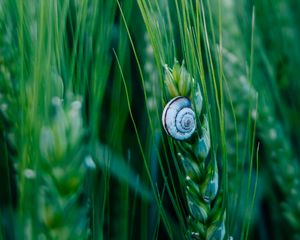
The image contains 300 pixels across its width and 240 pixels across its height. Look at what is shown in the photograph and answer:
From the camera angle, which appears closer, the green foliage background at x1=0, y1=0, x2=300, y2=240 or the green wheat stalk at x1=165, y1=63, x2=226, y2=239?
the green foliage background at x1=0, y1=0, x2=300, y2=240

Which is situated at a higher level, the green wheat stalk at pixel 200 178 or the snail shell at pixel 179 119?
the snail shell at pixel 179 119

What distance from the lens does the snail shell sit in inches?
22.1

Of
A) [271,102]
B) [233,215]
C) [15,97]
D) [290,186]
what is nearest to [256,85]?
[271,102]

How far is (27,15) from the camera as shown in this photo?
55cm

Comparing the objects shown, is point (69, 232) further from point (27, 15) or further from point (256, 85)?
point (256, 85)

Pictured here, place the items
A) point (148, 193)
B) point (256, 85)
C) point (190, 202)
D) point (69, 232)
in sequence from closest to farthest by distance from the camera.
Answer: point (69, 232) → point (190, 202) → point (148, 193) → point (256, 85)

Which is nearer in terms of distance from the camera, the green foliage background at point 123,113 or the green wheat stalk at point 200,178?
the green foliage background at point 123,113

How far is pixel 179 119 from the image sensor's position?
1.84 ft

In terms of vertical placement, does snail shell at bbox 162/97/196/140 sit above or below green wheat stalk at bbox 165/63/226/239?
above

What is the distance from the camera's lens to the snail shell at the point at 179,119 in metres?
0.56

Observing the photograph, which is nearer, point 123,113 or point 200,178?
point 200,178

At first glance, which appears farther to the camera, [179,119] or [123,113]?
[123,113]

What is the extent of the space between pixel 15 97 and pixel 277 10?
0.46 metres

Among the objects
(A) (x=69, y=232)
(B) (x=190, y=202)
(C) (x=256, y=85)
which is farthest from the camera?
(C) (x=256, y=85)
